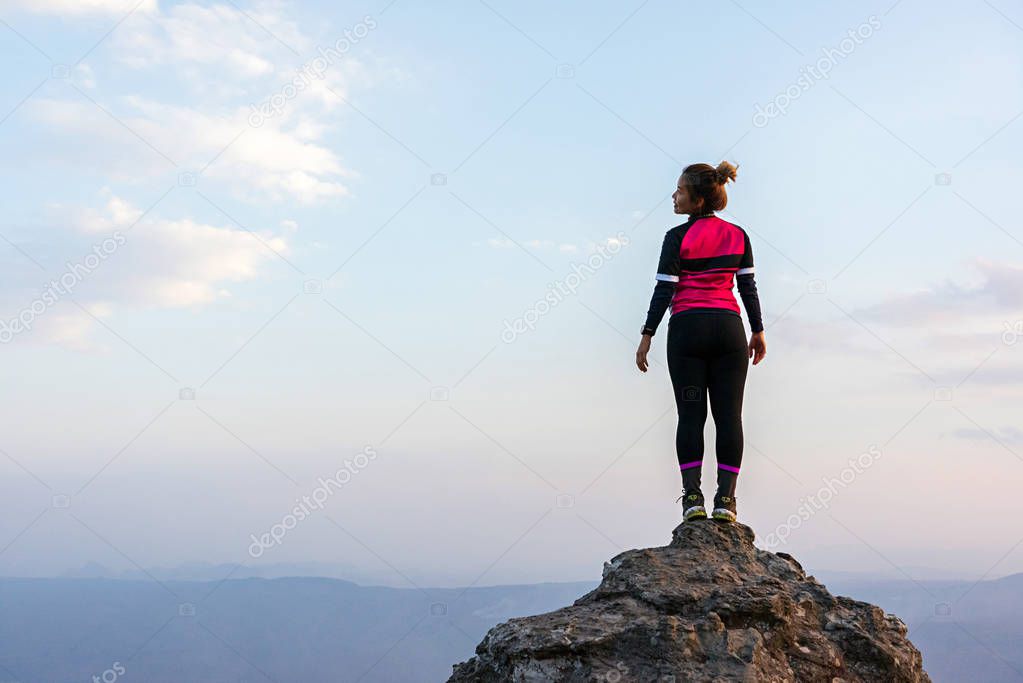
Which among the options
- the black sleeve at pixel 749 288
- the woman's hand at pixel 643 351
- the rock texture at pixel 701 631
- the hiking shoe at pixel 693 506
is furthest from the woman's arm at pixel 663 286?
the rock texture at pixel 701 631

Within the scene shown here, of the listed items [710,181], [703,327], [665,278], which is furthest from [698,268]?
[710,181]

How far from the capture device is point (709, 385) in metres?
7.60

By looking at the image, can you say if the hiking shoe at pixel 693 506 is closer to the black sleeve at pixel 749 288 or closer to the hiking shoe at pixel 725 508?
the hiking shoe at pixel 725 508

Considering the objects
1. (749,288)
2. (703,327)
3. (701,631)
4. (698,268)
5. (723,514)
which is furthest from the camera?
(749,288)

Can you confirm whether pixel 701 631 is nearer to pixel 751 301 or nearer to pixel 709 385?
pixel 709 385

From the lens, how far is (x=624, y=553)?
637cm

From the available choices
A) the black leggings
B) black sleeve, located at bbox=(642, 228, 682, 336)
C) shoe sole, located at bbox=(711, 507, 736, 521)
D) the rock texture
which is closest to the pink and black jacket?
black sleeve, located at bbox=(642, 228, 682, 336)

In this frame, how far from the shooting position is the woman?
7.41 metres

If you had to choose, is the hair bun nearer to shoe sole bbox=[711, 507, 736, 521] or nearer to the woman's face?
the woman's face

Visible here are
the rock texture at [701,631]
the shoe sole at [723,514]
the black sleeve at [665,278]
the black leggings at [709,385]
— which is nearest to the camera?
the rock texture at [701,631]

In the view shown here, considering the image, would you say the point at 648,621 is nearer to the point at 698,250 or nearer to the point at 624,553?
the point at 624,553

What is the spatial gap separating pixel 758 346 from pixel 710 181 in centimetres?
165

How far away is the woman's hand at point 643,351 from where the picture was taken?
301 inches

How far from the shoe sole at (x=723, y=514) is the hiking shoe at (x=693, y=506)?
95mm
